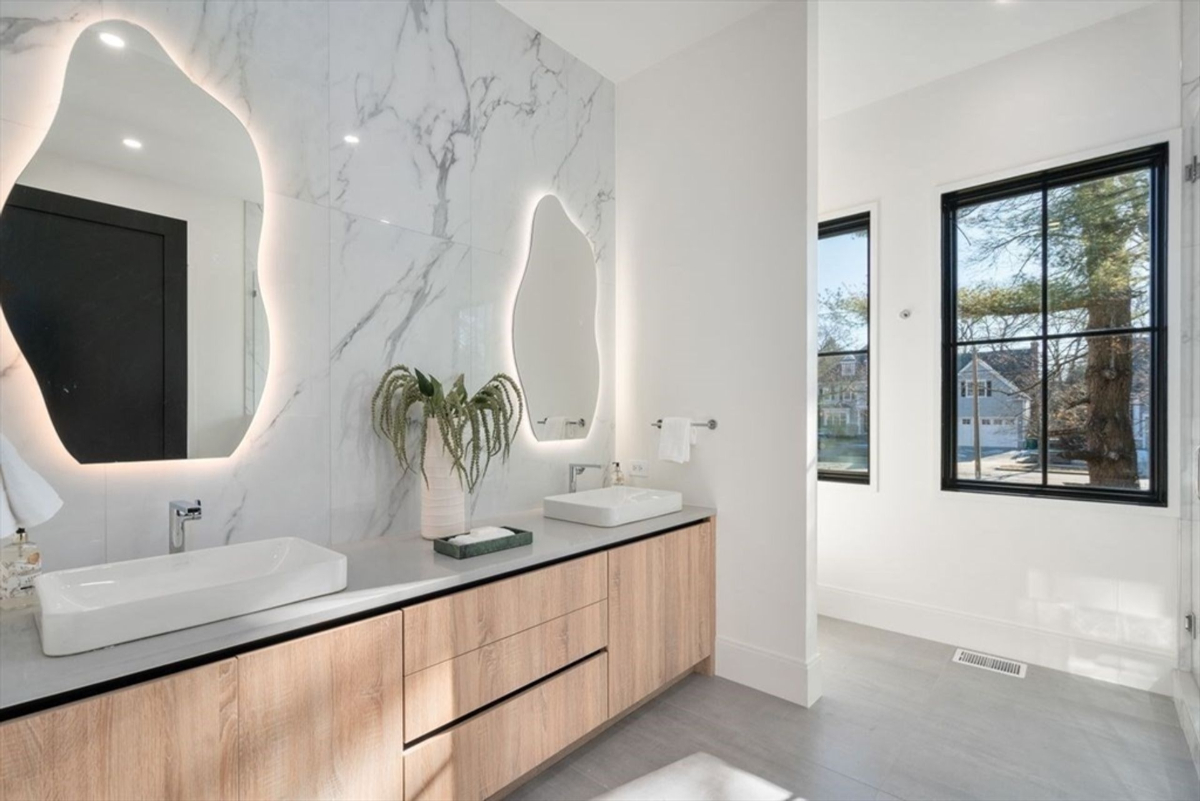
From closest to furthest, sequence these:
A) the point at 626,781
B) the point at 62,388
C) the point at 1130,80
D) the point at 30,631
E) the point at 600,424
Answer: the point at 30,631, the point at 62,388, the point at 626,781, the point at 1130,80, the point at 600,424

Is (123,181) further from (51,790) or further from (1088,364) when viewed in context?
(1088,364)

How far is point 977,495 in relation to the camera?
295cm

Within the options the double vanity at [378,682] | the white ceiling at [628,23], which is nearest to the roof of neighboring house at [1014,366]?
the double vanity at [378,682]

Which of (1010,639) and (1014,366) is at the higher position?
(1014,366)

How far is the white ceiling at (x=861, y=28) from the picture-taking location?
2502 mm

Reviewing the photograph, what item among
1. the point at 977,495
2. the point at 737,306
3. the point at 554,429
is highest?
the point at 737,306

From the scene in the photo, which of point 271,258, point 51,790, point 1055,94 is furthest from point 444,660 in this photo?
point 1055,94

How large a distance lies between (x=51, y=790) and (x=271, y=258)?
1366mm

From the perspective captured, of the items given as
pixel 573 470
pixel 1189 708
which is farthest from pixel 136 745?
pixel 1189 708

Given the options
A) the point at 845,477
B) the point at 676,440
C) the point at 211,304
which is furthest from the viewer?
the point at 845,477

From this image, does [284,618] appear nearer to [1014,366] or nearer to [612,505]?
[612,505]

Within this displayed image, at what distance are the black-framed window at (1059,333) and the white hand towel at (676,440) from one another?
4.89ft

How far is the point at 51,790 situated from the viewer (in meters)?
0.96

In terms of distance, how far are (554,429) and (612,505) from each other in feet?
1.85
